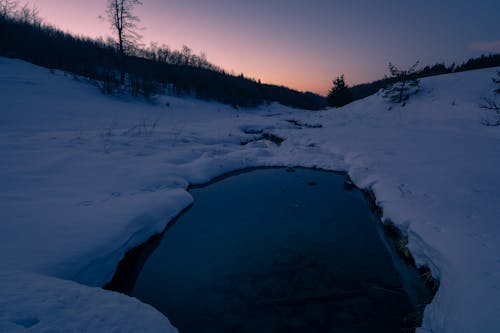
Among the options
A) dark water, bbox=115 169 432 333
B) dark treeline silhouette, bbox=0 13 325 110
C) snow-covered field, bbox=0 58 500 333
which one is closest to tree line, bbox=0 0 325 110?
dark treeline silhouette, bbox=0 13 325 110

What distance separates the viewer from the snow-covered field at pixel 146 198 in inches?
81.8

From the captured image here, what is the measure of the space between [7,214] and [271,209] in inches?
177

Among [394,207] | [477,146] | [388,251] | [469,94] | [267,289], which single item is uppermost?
[469,94]

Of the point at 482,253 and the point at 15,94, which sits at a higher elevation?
the point at 15,94

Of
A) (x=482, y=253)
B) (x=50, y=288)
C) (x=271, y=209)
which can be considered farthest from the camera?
(x=271, y=209)

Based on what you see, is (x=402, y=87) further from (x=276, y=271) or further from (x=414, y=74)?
(x=276, y=271)

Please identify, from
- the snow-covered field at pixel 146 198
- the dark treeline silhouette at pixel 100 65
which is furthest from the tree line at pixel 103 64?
the snow-covered field at pixel 146 198

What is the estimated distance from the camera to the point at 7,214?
134 inches

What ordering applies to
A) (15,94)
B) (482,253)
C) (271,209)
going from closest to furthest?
(482,253)
(271,209)
(15,94)

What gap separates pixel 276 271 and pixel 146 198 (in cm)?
292

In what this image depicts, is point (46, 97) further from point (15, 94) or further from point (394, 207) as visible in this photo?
point (394, 207)

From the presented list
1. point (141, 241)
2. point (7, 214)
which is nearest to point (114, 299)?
point (141, 241)

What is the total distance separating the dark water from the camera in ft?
9.17

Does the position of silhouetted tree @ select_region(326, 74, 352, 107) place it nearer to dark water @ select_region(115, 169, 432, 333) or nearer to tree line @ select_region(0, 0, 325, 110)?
tree line @ select_region(0, 0, 325, 110)
